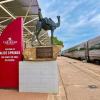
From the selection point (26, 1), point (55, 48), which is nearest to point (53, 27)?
point (55, 48)

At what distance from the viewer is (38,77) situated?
11.1 meters

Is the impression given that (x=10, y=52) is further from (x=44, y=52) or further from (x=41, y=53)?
(x=44, y=52)

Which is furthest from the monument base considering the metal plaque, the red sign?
the red sign

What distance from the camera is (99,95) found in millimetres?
10508

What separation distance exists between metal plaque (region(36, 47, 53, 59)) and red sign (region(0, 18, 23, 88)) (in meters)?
0.67

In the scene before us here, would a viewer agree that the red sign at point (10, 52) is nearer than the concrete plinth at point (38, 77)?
No

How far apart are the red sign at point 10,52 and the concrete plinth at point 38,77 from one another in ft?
1.75

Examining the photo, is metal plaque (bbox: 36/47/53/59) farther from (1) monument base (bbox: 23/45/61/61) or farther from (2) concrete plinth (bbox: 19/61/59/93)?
(2) concrete plinth (bbox: 19/61/59/93)

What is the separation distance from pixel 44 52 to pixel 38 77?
0.96 meters

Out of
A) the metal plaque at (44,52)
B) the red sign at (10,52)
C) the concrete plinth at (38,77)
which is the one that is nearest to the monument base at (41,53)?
the metal plaque at (44,52)

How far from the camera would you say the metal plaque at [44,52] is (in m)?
11.3

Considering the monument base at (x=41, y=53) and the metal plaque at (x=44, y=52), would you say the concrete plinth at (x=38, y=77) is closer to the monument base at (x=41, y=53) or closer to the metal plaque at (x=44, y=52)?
the monument base at (x=41, y=53)

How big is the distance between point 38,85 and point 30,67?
692mm

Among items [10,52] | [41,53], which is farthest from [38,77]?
[10,52]
